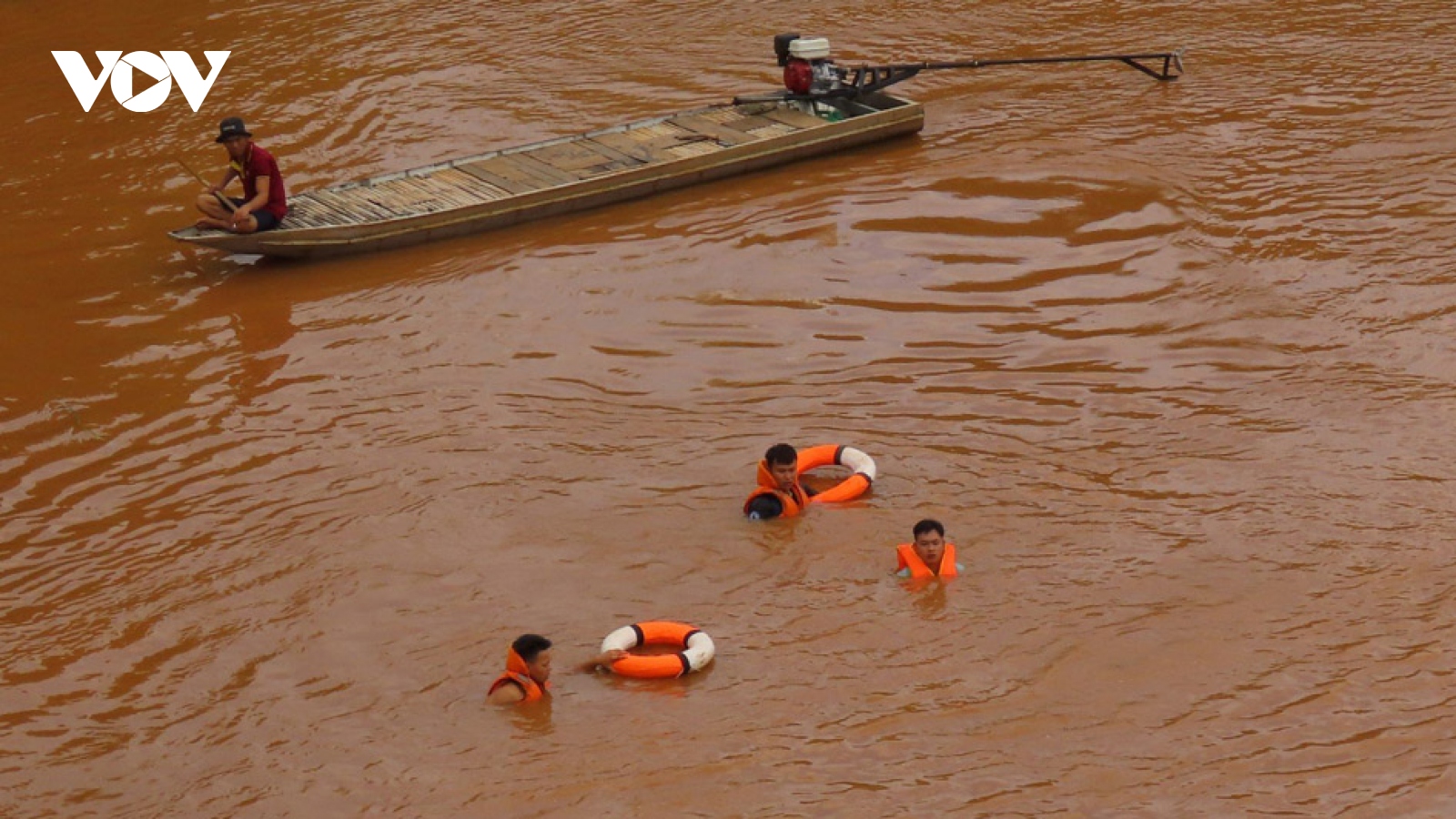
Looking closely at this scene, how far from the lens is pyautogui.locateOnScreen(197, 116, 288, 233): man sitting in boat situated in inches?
541

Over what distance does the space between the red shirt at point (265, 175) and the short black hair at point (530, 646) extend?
6.65 m

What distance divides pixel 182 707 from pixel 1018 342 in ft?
23.0

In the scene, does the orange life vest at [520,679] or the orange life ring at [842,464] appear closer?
the orange life vest at [520,679]

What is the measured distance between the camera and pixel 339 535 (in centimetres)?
1073

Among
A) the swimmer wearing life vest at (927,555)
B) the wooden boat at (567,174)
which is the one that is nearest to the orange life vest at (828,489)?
the swimmer wearing life vest at (927,555)

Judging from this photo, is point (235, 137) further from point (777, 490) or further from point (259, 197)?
point (777, 490)

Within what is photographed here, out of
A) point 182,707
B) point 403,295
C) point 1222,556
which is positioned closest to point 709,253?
point 403,295

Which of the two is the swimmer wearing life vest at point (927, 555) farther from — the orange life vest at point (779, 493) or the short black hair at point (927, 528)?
the orange life vest at point (779, 493)

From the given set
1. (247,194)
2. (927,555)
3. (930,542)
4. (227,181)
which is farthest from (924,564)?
(227,181)

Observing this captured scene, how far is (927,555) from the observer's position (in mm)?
9844

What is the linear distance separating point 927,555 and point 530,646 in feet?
8.50

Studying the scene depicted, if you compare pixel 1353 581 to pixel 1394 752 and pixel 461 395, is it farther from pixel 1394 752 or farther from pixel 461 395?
pixel 461 395

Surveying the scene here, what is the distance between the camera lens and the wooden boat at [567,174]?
14.3 metres

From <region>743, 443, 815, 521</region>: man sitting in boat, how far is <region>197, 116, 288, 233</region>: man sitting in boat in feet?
18.7
